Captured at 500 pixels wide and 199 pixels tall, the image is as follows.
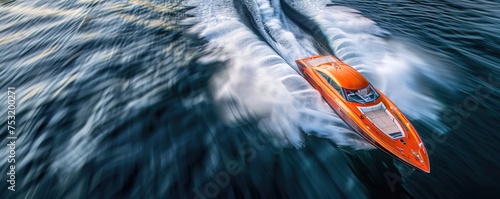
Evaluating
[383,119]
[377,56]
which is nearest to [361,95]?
[383,119]

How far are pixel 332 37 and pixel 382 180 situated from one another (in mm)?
10326

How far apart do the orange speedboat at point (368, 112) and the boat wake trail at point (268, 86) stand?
62cm

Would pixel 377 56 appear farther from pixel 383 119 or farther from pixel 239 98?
pixel 239 98

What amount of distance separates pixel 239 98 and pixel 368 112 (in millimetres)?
6147

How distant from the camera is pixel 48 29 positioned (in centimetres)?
2064

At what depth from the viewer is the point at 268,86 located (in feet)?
47.1

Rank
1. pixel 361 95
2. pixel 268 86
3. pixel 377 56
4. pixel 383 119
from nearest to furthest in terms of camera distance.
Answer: pixel 383 119 < pixel 361 95 < pixel 268 86 < pixel 377 56

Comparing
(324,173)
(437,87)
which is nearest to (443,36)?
(437,87)

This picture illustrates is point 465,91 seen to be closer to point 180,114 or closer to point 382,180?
point 382,180

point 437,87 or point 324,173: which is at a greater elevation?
point 437,87

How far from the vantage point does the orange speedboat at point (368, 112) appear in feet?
33.8

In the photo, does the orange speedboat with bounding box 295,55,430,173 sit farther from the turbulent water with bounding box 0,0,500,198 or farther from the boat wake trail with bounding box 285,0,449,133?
the boat wake trail with bounding box 285,0,449,133

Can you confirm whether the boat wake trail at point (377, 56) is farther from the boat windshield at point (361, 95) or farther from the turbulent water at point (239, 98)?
the boat windshield at point (361, 95)

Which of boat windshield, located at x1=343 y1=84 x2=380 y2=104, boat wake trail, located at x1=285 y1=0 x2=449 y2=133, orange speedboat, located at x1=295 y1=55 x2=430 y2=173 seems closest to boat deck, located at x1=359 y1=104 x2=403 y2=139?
orange speedboat, located at x1=295 y1=55 x2=430 y2=173
